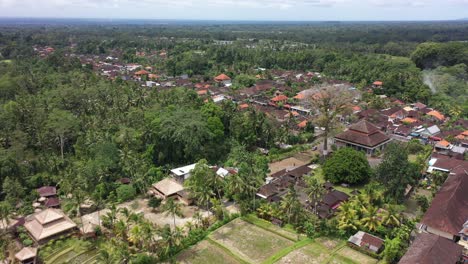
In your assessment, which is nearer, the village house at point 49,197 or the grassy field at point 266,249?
the grassy field at point 266,249

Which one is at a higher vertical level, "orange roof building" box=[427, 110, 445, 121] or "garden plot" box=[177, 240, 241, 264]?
"orange roof building" box=[427, 110, 445, 121]

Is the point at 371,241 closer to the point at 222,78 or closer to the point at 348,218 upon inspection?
the point at 348,218

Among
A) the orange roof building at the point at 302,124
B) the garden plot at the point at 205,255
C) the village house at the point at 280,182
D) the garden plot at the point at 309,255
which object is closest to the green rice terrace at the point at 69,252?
the garden plot at the point at 205,255

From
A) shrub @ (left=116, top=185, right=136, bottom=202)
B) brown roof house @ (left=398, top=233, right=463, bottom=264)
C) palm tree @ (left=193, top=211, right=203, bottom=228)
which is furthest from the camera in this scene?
shrub @ (left=116, top=185, right=136, bottom=202)

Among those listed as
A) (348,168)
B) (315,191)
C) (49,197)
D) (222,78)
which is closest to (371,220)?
(315,191)

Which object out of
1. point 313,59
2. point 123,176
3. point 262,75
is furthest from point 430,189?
point 313,59

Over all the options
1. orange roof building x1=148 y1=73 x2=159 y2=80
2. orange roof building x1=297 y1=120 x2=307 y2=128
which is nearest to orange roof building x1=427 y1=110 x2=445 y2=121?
orange roof building x1=297 y1=120 x2=307 y2=128

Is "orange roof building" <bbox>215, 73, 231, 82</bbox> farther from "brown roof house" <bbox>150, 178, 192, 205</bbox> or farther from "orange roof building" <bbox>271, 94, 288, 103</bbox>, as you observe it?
"brown roof house" <bbox>150, 178, 192, 205</bbox>

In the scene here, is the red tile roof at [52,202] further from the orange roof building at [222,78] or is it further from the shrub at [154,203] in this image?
the orange roof building at [222,78]
